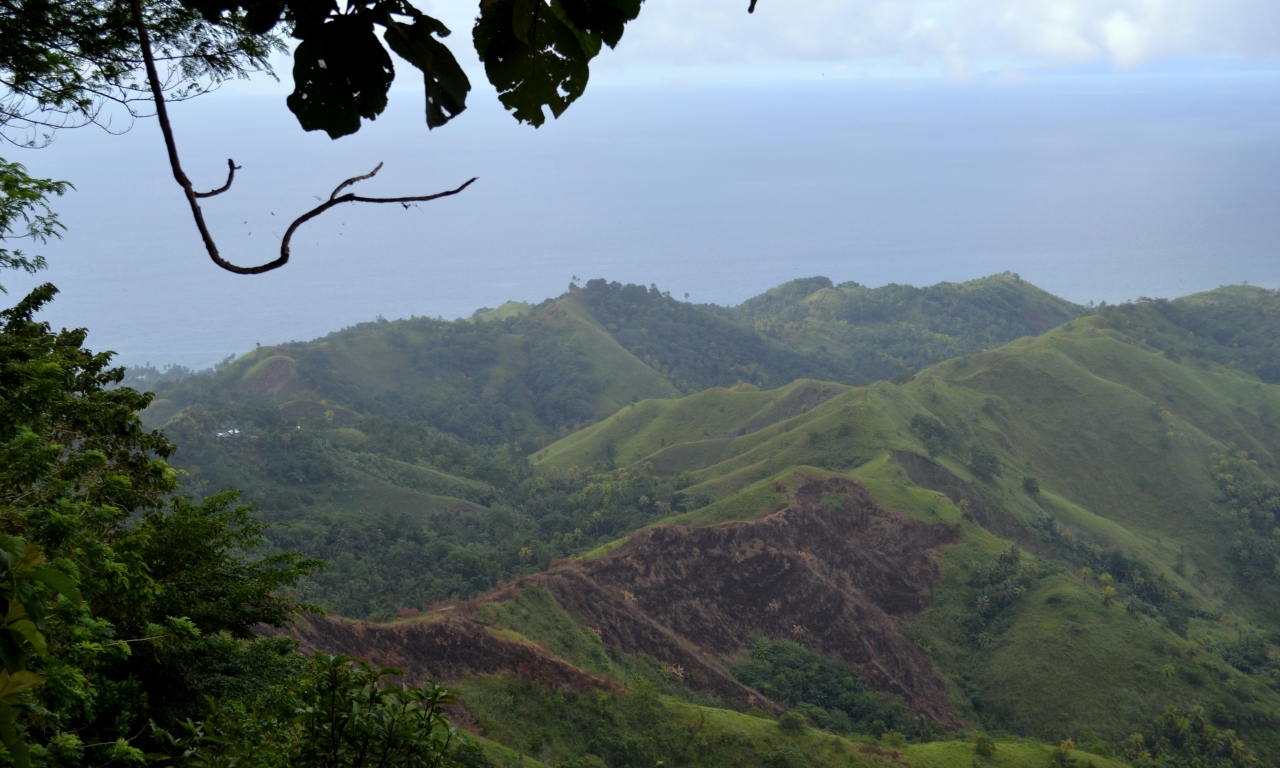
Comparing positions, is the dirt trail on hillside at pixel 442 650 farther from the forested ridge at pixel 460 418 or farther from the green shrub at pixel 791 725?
the forested ridge at pixel 460 418

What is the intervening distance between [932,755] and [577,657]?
379 inches

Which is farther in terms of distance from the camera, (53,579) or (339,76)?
(53,579)

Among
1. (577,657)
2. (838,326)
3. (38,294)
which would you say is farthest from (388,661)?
(838,326)

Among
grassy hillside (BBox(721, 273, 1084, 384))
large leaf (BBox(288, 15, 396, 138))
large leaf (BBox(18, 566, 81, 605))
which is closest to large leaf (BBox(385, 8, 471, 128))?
large leaf (BBox(288, 15, 396, 138))

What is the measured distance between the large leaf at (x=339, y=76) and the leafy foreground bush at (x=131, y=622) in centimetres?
114

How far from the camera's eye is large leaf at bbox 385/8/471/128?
131cm

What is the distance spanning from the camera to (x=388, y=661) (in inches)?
781

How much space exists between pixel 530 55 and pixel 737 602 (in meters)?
29.0

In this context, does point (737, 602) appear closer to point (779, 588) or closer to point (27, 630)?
point (779, 588)

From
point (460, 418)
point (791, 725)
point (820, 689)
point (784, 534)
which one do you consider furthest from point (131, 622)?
point (460, 418)

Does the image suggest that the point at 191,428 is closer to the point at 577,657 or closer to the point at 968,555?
the point at 577,657

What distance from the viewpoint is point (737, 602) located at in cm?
Result: 2897

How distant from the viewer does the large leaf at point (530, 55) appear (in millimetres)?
1261

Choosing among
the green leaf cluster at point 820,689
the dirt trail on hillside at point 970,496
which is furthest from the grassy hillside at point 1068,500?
the green leaf cluster at point 820,689
